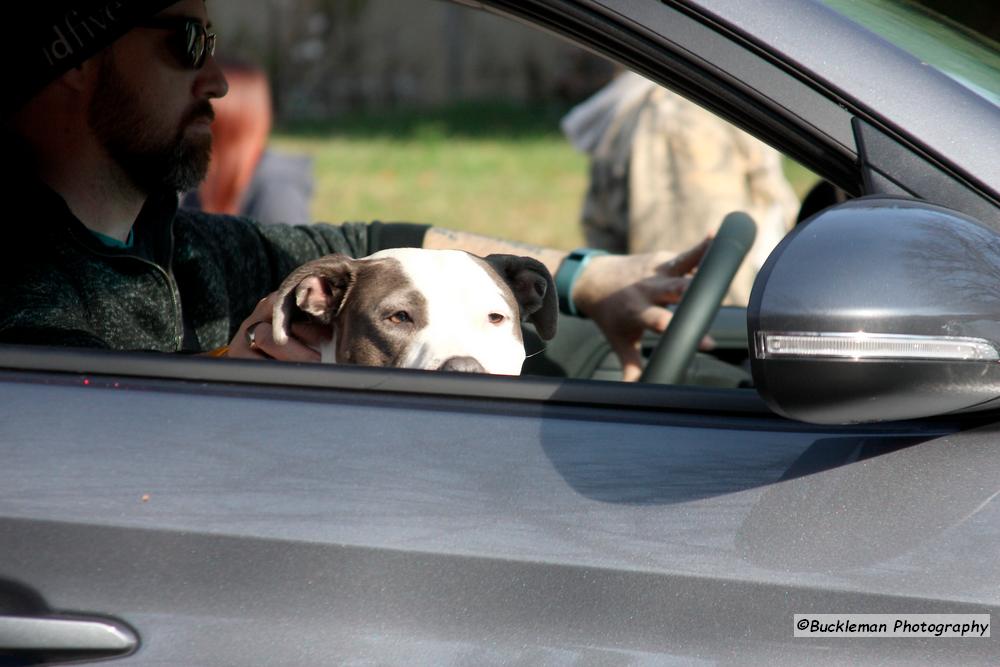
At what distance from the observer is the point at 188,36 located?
2.39 m

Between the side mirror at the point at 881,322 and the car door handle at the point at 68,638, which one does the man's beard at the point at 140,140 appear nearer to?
the car door handle at the point at 68,638

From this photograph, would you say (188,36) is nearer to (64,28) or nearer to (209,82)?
(209,82)

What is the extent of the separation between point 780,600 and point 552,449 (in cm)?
30

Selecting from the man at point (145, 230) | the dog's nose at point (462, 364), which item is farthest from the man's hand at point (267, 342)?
the dog's nose at point (462, 364)

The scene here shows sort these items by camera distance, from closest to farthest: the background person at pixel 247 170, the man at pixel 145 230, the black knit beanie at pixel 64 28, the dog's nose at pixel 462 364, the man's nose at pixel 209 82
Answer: the dog's nose at pixel 462 364
the man at pixel 145 230
the black knit beanie at pixel 64 28
the man's nose at pixel 209 82
the background person at pixel 247 170

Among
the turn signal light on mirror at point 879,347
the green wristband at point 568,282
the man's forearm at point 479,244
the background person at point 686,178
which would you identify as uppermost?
the background person at point 686,178

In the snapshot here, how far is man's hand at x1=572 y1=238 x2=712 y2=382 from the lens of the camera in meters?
2.70

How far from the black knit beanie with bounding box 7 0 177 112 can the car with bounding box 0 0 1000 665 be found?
96cm

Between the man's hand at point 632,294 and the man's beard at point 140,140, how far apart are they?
35.0 inches

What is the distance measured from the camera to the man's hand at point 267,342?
6.53ft

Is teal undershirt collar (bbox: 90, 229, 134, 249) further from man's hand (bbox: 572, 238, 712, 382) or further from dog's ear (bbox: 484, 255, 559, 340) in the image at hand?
man's hand (bbox: 572, 238, 712, 382)

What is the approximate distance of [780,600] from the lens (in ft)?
4.27

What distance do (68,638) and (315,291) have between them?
867mm

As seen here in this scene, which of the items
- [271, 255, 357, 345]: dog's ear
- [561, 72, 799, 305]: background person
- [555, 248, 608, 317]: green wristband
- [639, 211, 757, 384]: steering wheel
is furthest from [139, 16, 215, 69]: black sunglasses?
[561, 72, 799, 305]: background person
